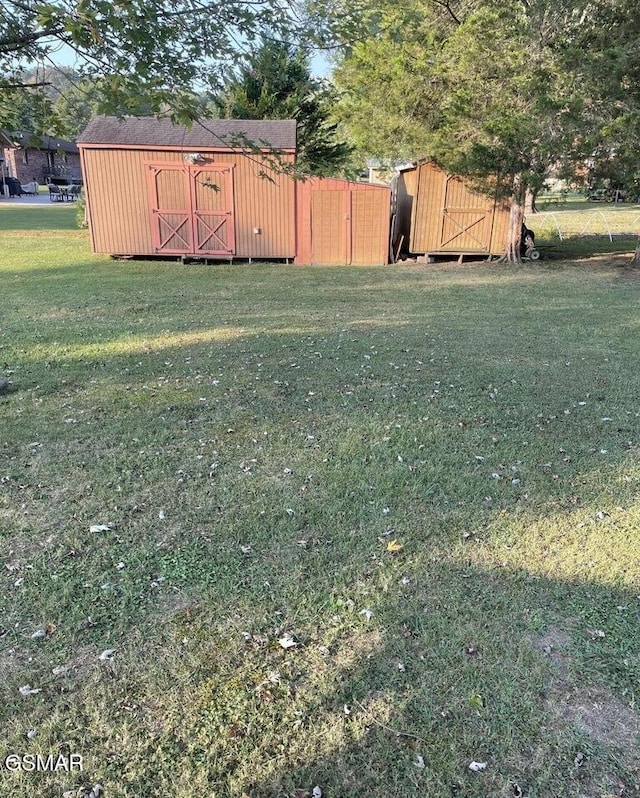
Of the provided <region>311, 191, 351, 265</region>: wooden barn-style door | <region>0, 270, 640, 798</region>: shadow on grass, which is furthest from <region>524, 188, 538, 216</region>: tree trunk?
<region>0, 270, 640, 798</region>: shadow on grass

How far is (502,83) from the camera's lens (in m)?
10.4

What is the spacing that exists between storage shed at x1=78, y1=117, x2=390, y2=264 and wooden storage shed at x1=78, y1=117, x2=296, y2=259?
0.02 m

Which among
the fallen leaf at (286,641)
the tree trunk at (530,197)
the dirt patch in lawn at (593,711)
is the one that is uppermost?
the tree trunk at (530,197)

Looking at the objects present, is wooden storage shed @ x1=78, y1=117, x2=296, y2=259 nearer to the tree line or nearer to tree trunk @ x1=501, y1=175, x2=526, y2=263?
the tree line

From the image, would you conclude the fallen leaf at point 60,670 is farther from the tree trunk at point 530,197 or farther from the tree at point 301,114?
the tree at point 301,114

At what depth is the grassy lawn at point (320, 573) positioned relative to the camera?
68.9 inches

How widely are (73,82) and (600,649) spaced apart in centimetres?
349

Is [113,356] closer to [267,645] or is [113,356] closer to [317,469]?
[317,469]

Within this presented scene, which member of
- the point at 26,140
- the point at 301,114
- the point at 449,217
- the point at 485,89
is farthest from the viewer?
the point at 301,114

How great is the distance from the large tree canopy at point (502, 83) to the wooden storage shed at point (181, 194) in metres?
2.47

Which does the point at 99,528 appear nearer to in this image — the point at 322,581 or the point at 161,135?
the point at 322,581

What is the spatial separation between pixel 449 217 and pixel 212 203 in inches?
216

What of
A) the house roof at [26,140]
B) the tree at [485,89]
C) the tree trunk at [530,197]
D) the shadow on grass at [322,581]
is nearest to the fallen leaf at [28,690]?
the shadow on grass at [322,581]

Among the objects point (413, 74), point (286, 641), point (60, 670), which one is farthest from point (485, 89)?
point (60, 670)
